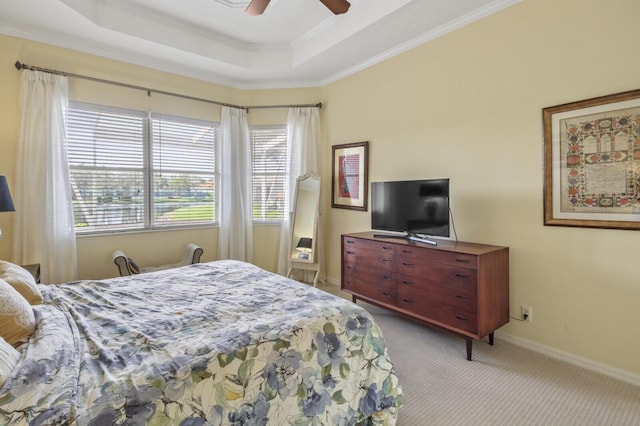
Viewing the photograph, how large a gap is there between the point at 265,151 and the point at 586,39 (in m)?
3.69

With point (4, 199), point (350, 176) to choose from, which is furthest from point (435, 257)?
point (4, 199)

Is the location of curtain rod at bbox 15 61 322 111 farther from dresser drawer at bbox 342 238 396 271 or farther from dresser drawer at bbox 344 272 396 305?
dresser drawer at bbox 344 272 396 305

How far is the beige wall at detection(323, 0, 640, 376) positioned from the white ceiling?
31 centimetres

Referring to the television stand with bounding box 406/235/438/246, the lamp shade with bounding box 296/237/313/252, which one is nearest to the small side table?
the lamp shade with bounding box 296/237/313/252

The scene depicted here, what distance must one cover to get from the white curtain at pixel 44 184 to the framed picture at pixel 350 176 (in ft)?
10.1

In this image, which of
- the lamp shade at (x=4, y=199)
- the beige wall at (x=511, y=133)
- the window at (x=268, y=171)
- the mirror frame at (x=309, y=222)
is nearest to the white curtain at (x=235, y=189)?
the window at (x=268, y=171)

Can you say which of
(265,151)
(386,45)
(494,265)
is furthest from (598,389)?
(265,151)

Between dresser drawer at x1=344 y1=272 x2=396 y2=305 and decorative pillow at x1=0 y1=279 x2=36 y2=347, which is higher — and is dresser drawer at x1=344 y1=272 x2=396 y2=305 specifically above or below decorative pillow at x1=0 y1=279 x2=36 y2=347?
below

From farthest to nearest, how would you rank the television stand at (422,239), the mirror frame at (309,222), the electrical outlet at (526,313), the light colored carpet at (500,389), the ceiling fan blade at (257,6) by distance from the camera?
the mirror frame at (309,222) < the television stand at (422,239) < the electrical outlet at (526,313) < the ceiling fan blade at (257,6) < the light colored carpet at (500,389)

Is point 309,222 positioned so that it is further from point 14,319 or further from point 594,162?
point 14,319

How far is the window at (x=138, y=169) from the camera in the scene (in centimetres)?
354

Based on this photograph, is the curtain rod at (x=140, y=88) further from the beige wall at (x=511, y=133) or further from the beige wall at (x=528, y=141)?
the beige wall at (x=528, y=141)

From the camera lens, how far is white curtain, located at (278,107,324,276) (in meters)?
4.59

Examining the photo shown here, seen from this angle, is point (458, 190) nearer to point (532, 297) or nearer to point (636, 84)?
point (532, 297)
